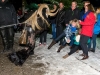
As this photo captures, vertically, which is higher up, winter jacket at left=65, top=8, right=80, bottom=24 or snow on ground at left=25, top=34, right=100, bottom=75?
winter jacket at left=65, top=8, right=80, bottom=24

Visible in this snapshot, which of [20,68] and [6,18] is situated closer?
[20,68]

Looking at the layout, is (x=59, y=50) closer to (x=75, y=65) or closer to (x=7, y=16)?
(x=75, y=65)

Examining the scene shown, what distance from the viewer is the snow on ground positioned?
592 cm

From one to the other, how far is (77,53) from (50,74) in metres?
2.23

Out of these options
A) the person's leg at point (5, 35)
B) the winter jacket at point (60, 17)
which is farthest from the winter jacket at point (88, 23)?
the person's leg at point (5, 35)

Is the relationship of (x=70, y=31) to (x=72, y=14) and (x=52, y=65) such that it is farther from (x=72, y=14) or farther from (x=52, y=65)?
(x=52, y=65)

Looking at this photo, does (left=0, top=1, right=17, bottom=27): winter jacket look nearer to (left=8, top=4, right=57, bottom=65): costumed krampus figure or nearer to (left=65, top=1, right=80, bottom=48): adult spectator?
(left=8, top=4, right=57, bottom=65): costumed krampus figure

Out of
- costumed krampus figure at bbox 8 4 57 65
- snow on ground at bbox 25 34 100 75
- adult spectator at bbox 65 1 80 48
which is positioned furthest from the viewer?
adult spectator at bbox 65 1 80 48

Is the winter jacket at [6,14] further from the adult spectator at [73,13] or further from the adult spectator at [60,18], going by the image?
the adult spectator at [73,13]

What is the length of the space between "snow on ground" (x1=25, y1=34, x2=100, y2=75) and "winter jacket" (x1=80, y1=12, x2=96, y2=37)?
38.1 inches

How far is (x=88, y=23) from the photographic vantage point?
6.55 meters

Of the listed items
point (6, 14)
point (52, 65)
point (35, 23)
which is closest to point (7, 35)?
point (6, 14)

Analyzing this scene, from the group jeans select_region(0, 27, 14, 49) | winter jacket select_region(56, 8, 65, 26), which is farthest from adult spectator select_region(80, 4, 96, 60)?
jeans select_region(0, 27, 14, 49)

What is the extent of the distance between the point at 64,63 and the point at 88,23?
1508 mm
